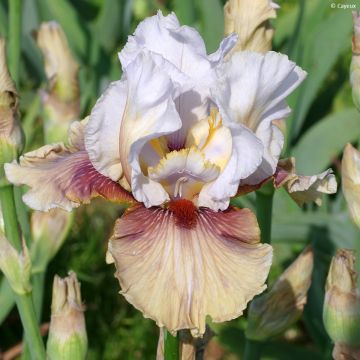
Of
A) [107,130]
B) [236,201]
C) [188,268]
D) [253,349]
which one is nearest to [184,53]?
[107,130]

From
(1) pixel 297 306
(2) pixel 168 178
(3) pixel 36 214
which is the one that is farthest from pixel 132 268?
(3) pixel 36 214

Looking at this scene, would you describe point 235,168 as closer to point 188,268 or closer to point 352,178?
point 188,268

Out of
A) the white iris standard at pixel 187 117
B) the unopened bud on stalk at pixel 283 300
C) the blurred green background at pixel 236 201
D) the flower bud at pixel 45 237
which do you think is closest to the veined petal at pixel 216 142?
the white iris standard at pixel 187 117

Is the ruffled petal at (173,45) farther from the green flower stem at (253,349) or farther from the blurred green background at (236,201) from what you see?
the blurred green background at (236,201)

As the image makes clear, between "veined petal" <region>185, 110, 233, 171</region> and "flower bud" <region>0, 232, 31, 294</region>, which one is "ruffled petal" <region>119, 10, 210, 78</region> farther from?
"flower bud" <region>0, 232, 31, 294</region>

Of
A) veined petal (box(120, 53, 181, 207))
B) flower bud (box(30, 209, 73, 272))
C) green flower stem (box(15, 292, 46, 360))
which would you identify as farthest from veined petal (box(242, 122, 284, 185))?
flower bud (box(30, 209, 73, 272))
